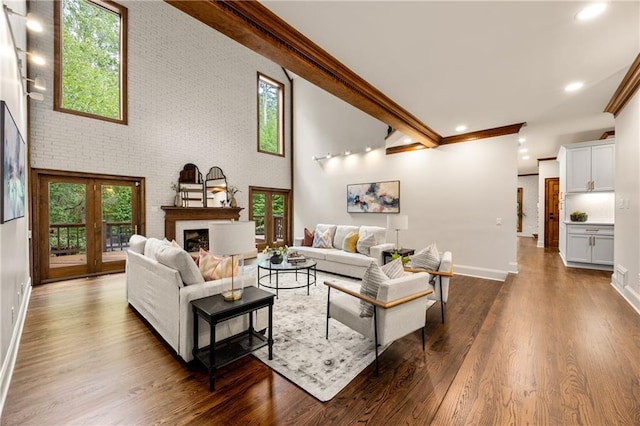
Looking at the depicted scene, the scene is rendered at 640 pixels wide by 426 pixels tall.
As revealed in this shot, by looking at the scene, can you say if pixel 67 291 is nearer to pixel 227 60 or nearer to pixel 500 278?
pixel 227 60

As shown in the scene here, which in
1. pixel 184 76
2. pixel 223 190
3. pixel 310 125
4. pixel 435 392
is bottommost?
pixel 435 392

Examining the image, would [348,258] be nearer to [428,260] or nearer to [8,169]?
[428,260]

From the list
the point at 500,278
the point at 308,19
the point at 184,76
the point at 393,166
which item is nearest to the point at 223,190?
the point at 184,76

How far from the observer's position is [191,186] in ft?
21.5

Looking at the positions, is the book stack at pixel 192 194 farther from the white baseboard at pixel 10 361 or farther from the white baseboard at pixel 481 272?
the white baseboard at pixel 481 272

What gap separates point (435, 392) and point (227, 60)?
26.5ft

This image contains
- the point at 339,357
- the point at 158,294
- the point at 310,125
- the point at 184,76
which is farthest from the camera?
the point at 310,125

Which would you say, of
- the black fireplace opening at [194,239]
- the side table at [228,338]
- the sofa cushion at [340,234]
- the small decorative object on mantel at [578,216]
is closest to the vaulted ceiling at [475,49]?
the side table at [228,338]

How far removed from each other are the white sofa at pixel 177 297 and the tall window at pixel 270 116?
570cm

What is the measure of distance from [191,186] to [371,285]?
5.46 m

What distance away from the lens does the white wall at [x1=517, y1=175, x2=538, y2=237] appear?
443 inches

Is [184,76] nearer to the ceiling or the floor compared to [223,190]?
nearer to the ceiling

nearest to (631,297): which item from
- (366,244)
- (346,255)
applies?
(366,244)

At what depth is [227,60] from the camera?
730 cm
